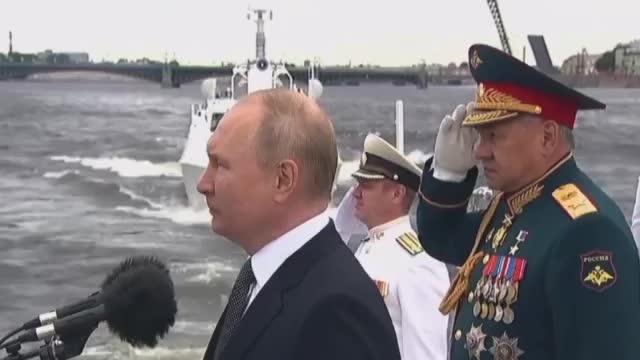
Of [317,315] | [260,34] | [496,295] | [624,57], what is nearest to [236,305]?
[317,315]

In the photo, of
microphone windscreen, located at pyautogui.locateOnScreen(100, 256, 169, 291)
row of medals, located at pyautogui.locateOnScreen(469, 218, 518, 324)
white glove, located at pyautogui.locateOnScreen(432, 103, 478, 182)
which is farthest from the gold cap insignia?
microphone windscreen, located at pyautogui.locateOnScreen(100, 256, 169, 291)

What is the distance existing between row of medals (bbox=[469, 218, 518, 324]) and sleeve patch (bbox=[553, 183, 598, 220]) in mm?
177

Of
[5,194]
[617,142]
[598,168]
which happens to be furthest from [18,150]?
[617,142]

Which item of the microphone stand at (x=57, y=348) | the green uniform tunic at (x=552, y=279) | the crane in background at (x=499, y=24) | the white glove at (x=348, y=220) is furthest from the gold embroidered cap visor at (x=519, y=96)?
the white glove at (x=348, y=220)

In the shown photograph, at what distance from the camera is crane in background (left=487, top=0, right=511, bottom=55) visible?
12.0 ft

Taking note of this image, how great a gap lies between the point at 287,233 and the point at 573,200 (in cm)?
93

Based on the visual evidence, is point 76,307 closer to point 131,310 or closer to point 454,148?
point 131,310

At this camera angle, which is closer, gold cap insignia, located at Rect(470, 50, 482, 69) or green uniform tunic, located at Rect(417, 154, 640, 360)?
green uniform tunic, located at Rect(417, 154, 640, 360)

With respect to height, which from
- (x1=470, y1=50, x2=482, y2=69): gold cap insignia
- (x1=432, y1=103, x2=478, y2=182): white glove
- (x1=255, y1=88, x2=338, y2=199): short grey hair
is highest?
(x1=470, y1=50, x2=482, y2=69): gold cap insignia

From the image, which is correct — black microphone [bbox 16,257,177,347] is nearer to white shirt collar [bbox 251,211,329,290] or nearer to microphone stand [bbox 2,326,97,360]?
microphone stand [bbox 2,326,97,360]

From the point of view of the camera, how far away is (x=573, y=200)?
2.98 meters

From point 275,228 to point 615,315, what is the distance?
3.06 ft

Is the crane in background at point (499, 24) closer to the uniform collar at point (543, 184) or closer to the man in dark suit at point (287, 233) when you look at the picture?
the uniform collar at point (543, 184)

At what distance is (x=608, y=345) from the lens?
279 centimetres
